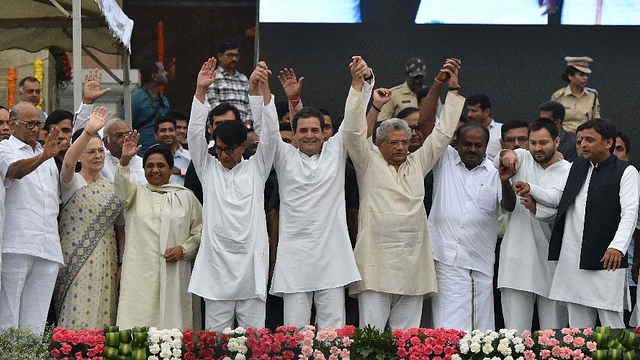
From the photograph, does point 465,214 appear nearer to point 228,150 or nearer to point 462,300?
point 462,300

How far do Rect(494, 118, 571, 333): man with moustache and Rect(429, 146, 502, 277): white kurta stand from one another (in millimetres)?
112

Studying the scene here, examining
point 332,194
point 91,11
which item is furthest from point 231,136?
point 91,11

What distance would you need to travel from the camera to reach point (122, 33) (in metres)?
11.2

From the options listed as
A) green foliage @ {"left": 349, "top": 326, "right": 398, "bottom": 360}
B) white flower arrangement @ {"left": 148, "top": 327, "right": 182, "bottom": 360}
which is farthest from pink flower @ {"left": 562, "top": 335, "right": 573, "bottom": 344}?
white flower arrangement @ {"left": 148, "top": 327, "right": 182, "bottom": 360}

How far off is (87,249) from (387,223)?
6.68 ft

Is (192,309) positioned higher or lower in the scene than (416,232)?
lower

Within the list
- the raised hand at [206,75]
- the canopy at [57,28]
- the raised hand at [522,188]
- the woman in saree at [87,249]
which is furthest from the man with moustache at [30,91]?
the raised hand at [522,188]

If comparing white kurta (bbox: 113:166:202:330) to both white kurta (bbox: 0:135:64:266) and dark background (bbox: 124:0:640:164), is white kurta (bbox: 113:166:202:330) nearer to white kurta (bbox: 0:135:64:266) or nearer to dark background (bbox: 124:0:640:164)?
white kurta (bbox: 0:135:64:266)

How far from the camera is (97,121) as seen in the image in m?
8.12

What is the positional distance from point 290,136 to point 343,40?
4678mm

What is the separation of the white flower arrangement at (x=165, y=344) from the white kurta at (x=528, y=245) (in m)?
2.34

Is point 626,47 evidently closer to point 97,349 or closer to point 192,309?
point 192,309

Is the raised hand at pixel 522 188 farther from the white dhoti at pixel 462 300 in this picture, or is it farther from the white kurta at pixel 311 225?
the white kurta at pixel 311 225

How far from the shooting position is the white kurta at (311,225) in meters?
8.21
